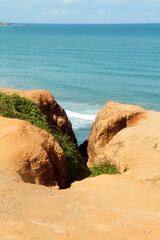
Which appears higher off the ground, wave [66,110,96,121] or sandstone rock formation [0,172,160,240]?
sandstone rock formation [0,172,160,240]

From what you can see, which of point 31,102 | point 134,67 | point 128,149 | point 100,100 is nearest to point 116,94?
point 100,100

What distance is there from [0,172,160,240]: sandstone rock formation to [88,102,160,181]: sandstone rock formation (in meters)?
1.19

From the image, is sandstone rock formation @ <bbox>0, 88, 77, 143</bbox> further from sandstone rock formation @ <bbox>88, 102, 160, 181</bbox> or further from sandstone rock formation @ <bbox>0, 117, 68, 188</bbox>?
sandstone rock formation @ <bbox>0, 117, 68, 188</bbox>

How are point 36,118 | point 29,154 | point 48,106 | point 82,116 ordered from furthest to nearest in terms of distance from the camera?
point 82,116 → point 48,106 → point 36,118 → point 29,154

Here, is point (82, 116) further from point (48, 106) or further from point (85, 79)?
point (85, 79)

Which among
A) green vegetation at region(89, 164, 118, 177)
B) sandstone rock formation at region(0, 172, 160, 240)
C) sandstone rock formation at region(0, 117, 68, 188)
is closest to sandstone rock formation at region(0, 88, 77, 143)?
green vegetation at region(89, 164, 118, 177)

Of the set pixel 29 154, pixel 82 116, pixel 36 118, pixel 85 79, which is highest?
pixel 29 154

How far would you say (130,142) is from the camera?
487 inches

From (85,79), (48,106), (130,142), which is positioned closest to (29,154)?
(130,142)

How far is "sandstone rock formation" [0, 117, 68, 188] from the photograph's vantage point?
9.41m

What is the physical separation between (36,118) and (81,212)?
25.3 feet

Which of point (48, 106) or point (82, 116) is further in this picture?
point (82, 116)

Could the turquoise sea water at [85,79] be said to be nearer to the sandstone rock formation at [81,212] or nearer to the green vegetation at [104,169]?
the green vegetation at [104,169]

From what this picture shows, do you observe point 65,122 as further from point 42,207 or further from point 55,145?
point 42,207
